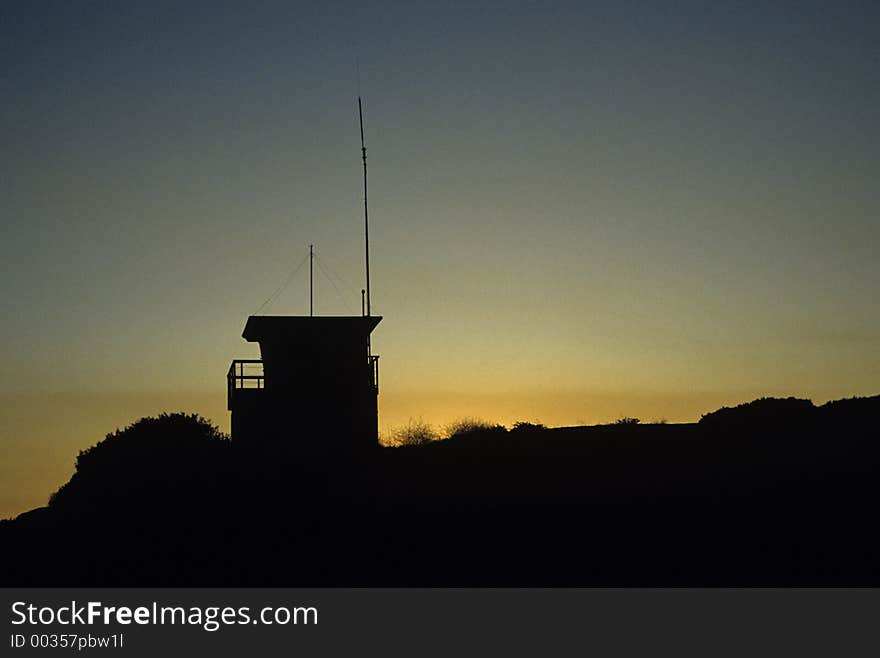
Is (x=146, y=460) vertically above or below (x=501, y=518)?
above

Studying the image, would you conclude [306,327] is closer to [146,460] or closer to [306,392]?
[306,392]

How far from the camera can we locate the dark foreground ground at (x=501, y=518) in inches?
1016

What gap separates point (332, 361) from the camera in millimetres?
40656

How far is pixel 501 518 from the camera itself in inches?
1150

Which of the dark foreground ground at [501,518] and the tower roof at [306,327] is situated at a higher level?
the tower roof at [306,327]

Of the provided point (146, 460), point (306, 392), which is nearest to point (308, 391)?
point (306, 392)

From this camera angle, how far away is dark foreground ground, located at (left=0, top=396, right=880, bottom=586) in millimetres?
25812

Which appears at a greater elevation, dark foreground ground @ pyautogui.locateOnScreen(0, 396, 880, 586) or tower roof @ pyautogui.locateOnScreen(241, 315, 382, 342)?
tower roof @ pyautogui.locateOnScreen(241, 315, 382, 342)

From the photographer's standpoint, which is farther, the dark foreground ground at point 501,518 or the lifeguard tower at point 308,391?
the lifeguard tower at point 308,391

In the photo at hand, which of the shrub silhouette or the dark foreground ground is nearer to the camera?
the dark foreground ground

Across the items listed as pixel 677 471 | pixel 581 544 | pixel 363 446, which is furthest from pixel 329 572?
pixel 363 446

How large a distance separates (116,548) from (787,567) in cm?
1585
